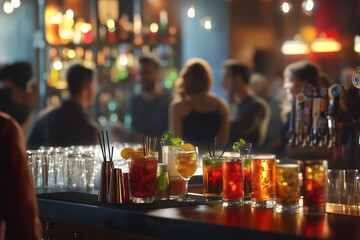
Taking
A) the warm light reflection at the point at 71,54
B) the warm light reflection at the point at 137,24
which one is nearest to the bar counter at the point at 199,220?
the warm light reflection at the point at 71,54

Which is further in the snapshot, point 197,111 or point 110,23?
point 110,23

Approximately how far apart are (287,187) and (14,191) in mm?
1012

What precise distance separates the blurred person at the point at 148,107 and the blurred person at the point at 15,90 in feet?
3.71

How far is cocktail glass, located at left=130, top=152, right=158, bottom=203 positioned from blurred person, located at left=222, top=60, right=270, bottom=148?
5.48m

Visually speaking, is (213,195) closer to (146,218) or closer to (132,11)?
(146,218)

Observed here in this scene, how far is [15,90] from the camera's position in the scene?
8906mm

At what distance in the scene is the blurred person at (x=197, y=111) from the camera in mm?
7434

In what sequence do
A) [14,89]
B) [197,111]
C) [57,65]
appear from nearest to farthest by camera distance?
[197,111], [14,89], [57,65]

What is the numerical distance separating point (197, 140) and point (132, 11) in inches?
160

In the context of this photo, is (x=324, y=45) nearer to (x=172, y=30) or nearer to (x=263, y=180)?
(x=172, y=30)

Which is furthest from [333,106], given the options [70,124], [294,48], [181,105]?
[294,48]

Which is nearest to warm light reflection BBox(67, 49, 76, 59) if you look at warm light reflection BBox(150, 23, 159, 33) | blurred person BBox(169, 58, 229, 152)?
warm light reflection BBox(150, 23, 159, 33)

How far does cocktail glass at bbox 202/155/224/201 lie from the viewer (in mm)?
3264

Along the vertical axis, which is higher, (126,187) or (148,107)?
(148,107)
